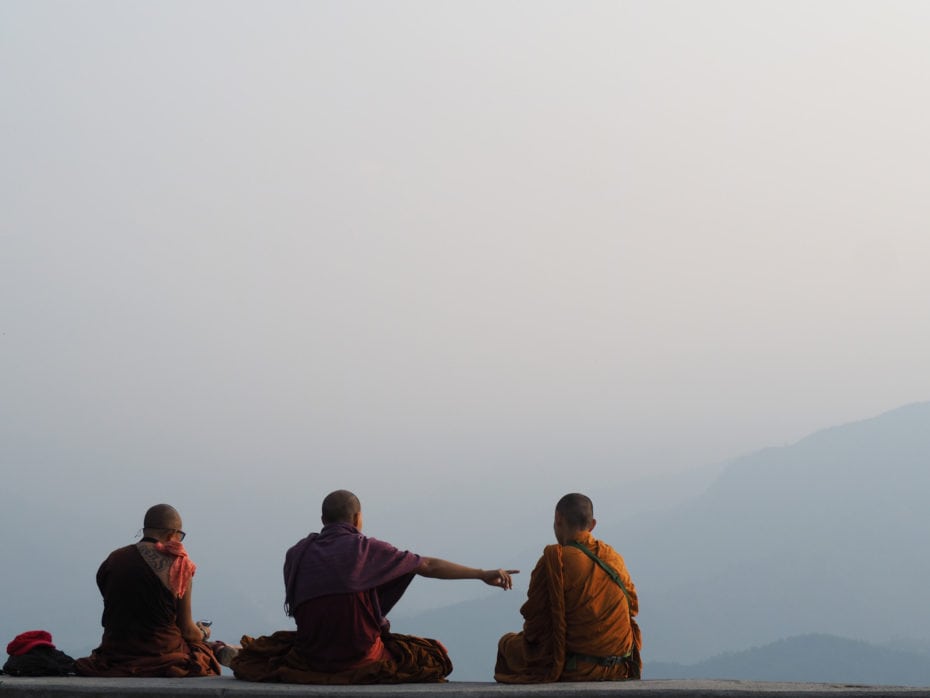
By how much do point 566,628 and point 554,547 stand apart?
1.82 ft

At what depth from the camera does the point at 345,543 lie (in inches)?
291

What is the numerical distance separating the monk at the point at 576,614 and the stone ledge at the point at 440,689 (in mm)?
358

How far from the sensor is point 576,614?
7.35 m

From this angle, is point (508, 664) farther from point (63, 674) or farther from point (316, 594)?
point (63, 674)

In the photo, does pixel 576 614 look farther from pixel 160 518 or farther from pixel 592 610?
pixel 160 518

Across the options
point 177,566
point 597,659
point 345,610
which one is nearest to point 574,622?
point 597,659

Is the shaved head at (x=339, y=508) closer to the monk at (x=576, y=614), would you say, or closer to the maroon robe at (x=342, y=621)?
the maroon robe at (x=342, y=621)

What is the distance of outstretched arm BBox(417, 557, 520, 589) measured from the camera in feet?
23.6

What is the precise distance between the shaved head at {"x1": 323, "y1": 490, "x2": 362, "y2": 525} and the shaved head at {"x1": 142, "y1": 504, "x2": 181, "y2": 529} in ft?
4.09

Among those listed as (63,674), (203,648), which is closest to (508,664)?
(203,648)

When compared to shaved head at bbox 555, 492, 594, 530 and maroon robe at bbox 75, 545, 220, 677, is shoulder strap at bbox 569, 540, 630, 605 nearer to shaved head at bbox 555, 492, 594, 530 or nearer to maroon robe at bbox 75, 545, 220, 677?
shaved head at bbox 555, 492, 594, 530

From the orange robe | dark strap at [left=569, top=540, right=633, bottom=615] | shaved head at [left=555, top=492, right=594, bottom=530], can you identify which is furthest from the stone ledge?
shaved head at [left=555, top=492, right=594, bottom=530]

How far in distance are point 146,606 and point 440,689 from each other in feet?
8.06

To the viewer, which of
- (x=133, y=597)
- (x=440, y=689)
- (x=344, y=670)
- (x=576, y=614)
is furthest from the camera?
(x=133, y=597)
